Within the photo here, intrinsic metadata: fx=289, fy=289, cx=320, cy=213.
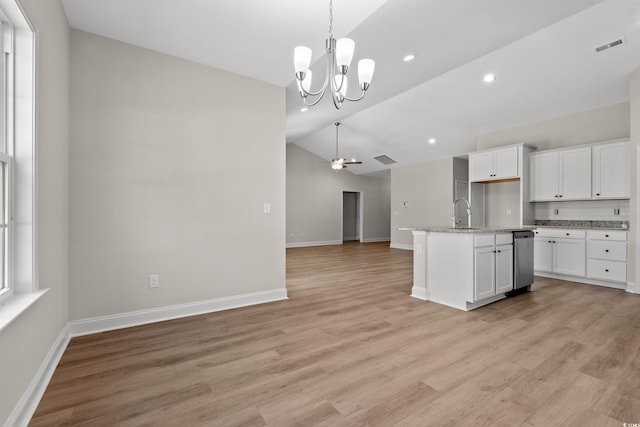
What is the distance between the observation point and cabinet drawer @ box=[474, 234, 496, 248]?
3.27 m

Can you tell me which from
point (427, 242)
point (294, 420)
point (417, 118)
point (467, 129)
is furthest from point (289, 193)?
point (294, 420)

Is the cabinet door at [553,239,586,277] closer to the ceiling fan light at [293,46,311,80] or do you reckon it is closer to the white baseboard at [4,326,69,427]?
the ceiling fan light at [293,46,311,80]

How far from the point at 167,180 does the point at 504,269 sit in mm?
4118

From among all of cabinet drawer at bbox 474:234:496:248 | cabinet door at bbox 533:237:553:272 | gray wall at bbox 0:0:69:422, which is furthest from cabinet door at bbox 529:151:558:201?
gray wall at bbox 0:0:69:422

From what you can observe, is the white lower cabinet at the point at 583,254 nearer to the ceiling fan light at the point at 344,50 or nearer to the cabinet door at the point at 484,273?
the cabinet door at the point at 484,273

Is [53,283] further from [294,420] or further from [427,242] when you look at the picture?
[427,242]

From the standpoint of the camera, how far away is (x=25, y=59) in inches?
66.8

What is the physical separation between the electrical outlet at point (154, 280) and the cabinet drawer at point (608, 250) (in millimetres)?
6068

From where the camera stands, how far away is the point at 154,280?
9.64 ft

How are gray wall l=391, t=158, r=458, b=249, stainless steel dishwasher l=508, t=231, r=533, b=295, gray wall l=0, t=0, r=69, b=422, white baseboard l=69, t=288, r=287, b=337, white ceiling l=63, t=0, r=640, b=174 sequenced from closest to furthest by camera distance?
gray wall l=0, t=0, r=69, b=422, white ceiling l=63, t=0, r=640, b=174, white baseboard l=69, t=288, r=287, b=337, stainless steel dishwasher l=508, t=231, r=533, b=295, gray wall l=391, t=158, r=458, b=249

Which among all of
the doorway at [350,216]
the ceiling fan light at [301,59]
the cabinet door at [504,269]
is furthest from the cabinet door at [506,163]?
the doorway at [350,216]

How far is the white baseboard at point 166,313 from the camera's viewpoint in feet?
8.66

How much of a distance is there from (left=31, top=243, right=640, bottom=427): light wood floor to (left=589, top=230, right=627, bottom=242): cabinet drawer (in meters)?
1.27

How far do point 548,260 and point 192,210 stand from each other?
571cm
